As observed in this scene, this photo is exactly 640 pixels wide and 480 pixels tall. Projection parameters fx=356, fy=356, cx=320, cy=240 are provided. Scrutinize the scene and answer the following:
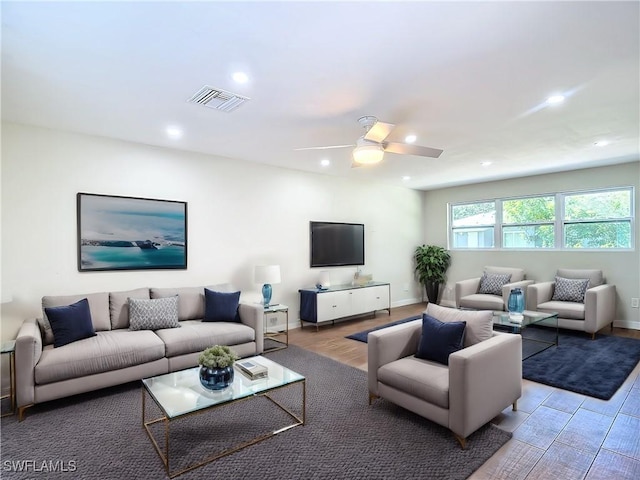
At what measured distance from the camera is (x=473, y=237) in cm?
727

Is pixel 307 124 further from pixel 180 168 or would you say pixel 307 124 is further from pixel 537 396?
pixel 537 396

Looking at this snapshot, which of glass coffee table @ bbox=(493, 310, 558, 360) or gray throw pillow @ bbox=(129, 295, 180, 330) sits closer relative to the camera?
gray throw pillow @ bbox=(129, 295, 180, 330)

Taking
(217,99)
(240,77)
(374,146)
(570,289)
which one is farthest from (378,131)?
(570,289)

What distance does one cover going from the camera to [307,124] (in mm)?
3510

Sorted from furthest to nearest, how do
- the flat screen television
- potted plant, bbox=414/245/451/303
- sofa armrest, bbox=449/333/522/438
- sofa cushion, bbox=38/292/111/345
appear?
1. potted plant, bbox=414/245/451/303
2. the flat screen television
3. sofa cushion, bbox=38/292/111/345
4. sofa armrest, bbox=449/333/522/438

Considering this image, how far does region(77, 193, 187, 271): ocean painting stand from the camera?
382cm

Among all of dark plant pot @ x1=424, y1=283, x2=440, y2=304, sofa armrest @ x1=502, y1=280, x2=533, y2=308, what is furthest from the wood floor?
dark plant pot @ x1=424, y1=283, x2=440, y2=304

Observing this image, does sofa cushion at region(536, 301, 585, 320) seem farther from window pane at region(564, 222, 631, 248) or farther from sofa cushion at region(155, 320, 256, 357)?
sofa cushion at region(155, 320, 256, 357)

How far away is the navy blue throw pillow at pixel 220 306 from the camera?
4.04 m

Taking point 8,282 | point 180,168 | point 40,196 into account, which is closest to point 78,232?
point 40,196

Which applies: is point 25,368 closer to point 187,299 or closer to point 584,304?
point 187,299

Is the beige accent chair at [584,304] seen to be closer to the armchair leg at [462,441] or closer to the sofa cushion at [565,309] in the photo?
the sofa cushion at [565,309]

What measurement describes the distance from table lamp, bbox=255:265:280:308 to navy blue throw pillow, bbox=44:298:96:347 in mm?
2038

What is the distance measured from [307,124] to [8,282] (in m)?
3.23
